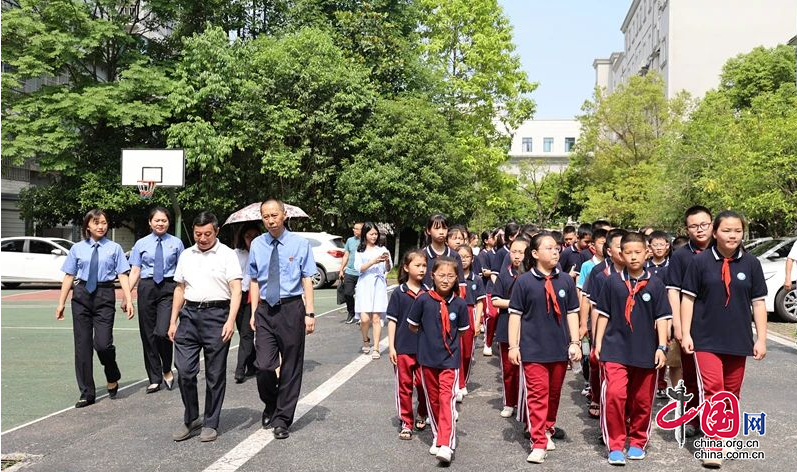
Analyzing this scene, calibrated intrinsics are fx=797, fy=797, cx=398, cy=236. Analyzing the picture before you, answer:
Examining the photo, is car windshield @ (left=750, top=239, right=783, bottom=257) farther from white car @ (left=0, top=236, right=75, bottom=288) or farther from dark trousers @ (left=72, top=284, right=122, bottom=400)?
white car @ (left=0, top=236, right=75, bottom=288)

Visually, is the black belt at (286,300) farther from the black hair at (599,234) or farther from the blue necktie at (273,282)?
the black hair at (599,234)

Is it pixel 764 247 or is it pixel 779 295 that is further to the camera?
pixel 764 247

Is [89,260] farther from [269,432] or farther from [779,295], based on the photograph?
[779,295]

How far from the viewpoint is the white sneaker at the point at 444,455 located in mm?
5320

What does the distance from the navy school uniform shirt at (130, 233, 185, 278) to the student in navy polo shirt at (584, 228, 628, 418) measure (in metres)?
4.13

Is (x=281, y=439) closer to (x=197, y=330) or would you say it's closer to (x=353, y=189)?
(x=197, y=330)

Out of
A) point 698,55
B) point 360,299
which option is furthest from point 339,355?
point 698,55

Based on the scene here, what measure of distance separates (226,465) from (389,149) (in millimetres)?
23543

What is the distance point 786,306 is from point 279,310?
11.2m

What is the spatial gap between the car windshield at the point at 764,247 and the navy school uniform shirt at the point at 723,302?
406 inches

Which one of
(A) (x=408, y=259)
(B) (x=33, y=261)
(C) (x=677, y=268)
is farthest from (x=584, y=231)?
(B) (x=33, y=261)

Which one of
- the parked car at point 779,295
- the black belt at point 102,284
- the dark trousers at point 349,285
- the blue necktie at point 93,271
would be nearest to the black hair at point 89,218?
the blue necktie at point 93,271

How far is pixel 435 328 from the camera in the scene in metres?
5.77

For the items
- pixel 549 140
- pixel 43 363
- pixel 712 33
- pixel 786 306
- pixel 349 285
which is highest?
pixel 712 33
